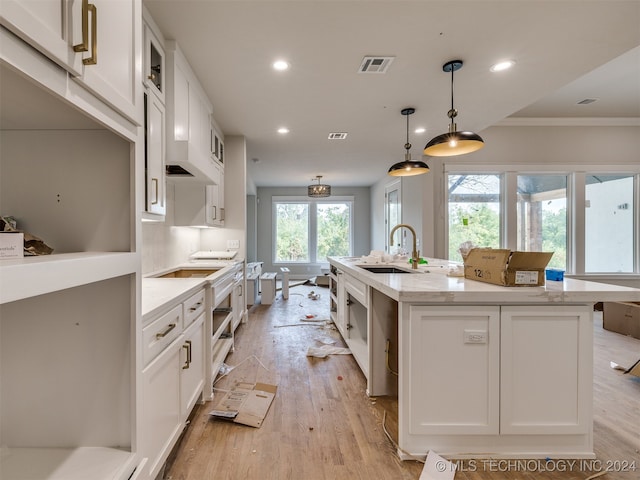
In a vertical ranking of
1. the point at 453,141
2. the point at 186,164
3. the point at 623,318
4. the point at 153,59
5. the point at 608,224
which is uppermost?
the point at 153,59

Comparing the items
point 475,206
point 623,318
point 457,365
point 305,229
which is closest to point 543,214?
point 475,206

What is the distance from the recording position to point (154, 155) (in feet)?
6.48

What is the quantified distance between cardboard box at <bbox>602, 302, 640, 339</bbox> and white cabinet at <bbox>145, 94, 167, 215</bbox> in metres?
5.06

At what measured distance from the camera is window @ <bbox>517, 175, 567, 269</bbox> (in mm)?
5129

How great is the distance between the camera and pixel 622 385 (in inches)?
92.7

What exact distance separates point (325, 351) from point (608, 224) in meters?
5.53

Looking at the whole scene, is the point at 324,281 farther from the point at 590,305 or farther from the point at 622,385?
the point at 590,305

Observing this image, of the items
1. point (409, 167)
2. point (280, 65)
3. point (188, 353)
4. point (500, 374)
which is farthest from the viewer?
point (409, 167)

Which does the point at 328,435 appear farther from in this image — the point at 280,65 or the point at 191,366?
the point at 280,65

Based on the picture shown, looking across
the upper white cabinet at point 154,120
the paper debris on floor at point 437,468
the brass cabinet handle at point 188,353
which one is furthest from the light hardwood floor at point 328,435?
the upper white cabinet at point 154,120

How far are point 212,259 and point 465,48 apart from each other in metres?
3.24

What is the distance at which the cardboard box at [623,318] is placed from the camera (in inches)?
135

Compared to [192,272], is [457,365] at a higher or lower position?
lower

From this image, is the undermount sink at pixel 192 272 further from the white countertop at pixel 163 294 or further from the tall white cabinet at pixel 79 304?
the tall white cabinet at pixel 79 304
